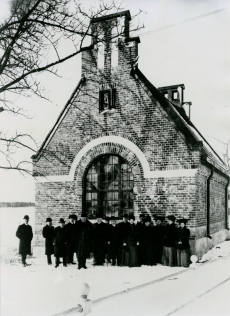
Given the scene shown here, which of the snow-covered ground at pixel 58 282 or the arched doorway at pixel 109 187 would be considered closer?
the snow-covered ground at pixel 58 282

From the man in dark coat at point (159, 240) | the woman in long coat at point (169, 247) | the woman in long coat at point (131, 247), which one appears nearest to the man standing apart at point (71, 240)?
the woman in long coat at point (131, 247)

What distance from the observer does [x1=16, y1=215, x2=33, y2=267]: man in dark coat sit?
38.3 ft

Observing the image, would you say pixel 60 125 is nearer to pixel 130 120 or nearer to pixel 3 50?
pixel 130 120

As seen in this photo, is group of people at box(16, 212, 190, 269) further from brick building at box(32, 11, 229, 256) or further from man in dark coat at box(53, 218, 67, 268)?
brick building at box(32, 11, 229, 256)

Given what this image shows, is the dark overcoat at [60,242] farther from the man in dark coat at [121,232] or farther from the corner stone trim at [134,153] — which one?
the corner stone trim at [134,153]

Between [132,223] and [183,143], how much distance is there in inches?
118

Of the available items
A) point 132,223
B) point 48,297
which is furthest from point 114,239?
point 48,297

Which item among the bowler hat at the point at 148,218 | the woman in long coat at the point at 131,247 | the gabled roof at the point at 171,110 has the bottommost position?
the woman in long coat at the point at 131,247

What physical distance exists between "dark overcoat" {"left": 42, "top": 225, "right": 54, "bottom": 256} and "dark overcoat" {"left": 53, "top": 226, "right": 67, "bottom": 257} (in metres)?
0.34

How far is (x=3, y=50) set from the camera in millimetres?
9531

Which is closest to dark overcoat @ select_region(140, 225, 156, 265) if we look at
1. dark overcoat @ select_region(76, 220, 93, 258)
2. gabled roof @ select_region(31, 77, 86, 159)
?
dark overcoat @ select_region(76, 220, 93, 258)

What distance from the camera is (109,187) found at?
13.4 m

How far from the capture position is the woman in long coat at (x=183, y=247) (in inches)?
452

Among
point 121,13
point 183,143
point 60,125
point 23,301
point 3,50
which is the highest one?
point 121,13
